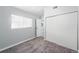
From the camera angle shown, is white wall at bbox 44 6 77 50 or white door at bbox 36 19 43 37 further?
white door at bbox 36 19 43 37

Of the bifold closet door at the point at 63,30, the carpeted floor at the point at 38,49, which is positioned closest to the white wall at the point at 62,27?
the bifold closet door at the point at 63,30

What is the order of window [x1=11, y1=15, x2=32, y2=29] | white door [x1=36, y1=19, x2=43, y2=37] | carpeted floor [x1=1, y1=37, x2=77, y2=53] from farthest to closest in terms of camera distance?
white door [x1=36, y1=19, x2=43, y2=37] → window [x1=11, y1=15, x2=32, y2=29] → carpeted floor [x1=1, y1=37, x2=77, y2=53]

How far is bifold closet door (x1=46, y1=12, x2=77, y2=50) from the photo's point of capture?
254 cm

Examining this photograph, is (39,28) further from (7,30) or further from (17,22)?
(7,30)

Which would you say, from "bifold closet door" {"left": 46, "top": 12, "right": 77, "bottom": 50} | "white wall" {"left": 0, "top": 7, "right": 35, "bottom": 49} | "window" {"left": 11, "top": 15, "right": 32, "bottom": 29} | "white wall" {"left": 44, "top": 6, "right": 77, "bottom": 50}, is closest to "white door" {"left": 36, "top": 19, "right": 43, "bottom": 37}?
"window" {"left": 11, "top": 15, "right": 32, "bottom": 29}

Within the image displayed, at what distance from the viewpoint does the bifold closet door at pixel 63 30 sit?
254 cm

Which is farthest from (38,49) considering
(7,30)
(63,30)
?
(7,30)

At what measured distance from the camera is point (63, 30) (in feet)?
9.80

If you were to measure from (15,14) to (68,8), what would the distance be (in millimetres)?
2891

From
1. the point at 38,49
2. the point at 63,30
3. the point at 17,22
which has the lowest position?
the point at 38,49

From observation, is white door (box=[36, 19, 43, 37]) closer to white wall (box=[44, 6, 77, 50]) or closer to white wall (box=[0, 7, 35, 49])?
white wall (box=[44, 6, 77, 50])
